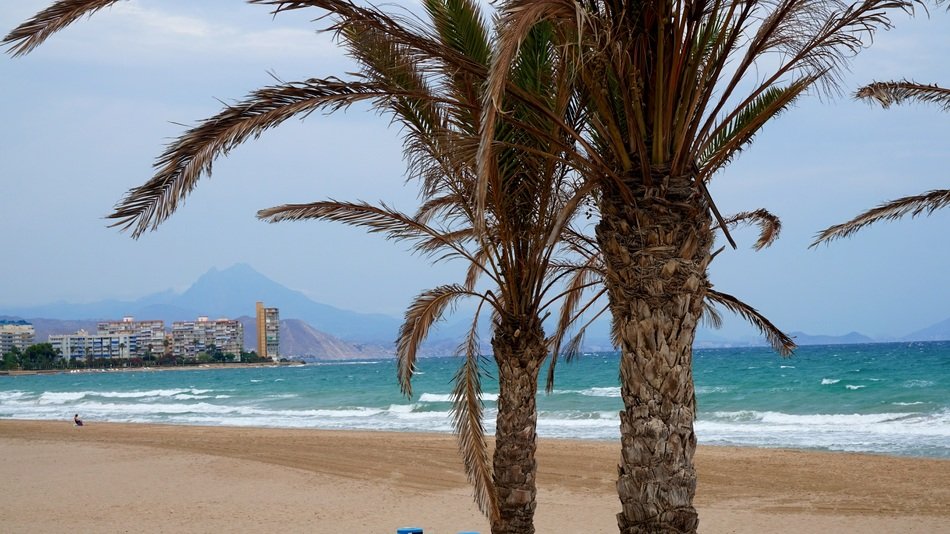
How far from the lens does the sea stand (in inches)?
997

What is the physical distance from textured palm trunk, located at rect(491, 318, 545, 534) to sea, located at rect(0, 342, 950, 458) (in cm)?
893

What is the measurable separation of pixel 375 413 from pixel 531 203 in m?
30.9

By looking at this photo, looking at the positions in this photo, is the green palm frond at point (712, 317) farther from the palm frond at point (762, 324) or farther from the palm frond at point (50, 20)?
the palm frond at point (50, 20)

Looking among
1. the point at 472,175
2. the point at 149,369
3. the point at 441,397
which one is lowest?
the point at 149,369

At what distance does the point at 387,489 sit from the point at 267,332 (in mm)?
160902

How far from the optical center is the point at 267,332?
172m

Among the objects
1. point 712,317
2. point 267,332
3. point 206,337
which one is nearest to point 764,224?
point 712,317

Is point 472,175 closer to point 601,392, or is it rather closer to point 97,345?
A: point 601,392

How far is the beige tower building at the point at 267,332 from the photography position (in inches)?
6475

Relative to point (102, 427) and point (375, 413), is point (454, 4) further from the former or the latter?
point (375, 413)

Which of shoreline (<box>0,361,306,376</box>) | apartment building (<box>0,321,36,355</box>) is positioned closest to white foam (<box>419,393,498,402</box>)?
shoreline (<box>0,361,306,376</box>)

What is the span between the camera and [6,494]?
14.7 metres

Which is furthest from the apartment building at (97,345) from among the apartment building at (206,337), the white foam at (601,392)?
the white foam at (601,392)

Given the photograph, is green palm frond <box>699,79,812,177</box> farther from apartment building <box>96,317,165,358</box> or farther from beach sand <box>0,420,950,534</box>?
apartment building <box>96,317,165,358</box>
